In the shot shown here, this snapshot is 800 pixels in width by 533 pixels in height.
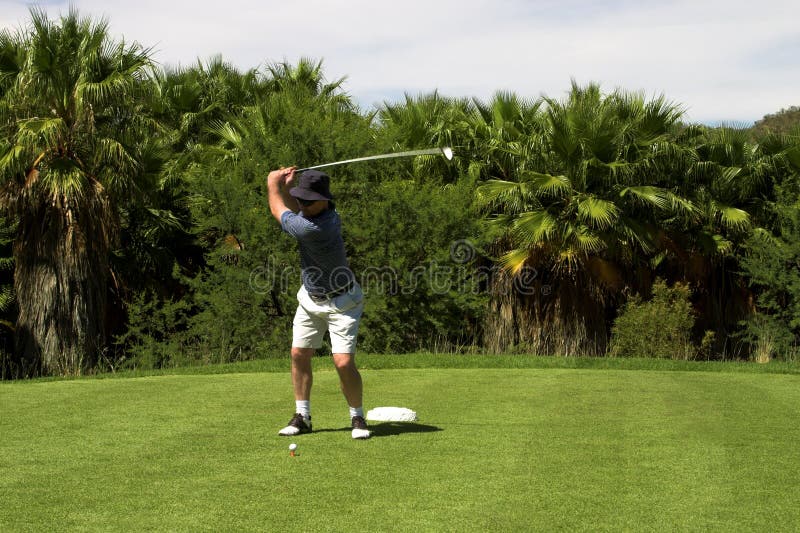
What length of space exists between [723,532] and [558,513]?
31.3 inches

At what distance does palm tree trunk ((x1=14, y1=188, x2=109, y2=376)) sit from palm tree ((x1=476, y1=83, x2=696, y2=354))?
849cm

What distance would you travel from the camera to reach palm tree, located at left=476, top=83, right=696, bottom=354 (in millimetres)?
22281

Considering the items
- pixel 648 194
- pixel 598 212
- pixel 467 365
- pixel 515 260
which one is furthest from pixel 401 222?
pixel 467 365

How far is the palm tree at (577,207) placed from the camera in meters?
22.3

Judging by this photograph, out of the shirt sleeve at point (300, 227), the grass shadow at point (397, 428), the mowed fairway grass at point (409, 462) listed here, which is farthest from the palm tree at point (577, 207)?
the shirt sleeve at point (300, 227)

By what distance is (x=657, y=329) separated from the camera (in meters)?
21.3

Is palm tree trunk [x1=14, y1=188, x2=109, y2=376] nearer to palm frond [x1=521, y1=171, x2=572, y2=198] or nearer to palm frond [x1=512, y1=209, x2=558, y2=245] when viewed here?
palm frond [x1=512, y1=209, x2=558, y2=245]

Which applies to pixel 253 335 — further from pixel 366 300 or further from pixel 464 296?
pixel 464 296

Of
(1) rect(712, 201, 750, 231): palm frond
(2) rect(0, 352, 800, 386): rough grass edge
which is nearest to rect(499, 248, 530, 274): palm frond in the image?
(1) rect(712, 201, 750, 231): palm frond

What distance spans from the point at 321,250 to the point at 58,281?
1530 centimetres

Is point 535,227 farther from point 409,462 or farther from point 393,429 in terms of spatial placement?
point 409,462

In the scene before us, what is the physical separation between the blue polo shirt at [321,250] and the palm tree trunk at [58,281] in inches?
572

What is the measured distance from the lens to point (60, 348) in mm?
21281

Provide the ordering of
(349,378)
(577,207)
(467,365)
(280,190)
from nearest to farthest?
(349,378) → (280,190) → (467,365) → (577,207)
